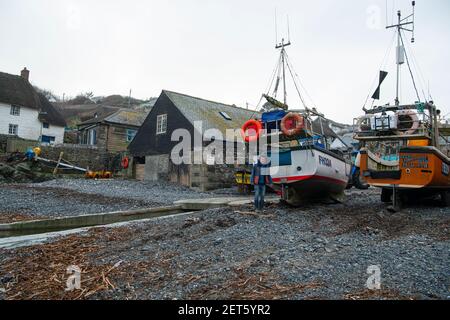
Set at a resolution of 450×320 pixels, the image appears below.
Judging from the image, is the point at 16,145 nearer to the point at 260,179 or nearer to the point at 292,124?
the point at 292,124

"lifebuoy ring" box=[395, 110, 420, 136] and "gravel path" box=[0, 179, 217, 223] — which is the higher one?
"lifebuoy ring" box=[395, 110, 420, 136]

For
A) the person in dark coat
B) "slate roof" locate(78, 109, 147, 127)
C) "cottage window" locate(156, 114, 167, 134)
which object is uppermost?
"slate roof" locate(78, 109, 147, 127)

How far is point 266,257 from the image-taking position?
456 cm

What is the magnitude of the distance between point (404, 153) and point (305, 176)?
248 cm

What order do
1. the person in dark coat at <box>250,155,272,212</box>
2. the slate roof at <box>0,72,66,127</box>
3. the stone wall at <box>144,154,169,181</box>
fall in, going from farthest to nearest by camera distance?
the slate roof at <box>0,72,66,127</box>
the stone wall at <box>144,154,169,181</box>
the person in dark coat at <box>250,155,272,212</box>

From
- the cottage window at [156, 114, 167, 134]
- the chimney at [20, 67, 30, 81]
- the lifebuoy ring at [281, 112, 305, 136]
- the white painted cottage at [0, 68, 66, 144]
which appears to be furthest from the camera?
the chimney at [20, 67, 30, 81]

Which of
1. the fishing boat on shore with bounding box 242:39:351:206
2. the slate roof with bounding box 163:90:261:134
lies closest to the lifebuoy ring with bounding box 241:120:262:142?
the fishing boat on shore with bounding box 242:39:351:206

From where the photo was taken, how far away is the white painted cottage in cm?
3484

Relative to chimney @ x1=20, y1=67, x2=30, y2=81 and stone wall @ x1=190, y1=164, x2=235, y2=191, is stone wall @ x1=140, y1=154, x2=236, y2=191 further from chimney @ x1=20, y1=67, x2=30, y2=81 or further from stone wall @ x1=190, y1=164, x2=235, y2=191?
chimney @ x1=20, y1=67, x2=30, y2=81

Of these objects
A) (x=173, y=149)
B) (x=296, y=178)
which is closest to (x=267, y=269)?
(x=296, y=178)

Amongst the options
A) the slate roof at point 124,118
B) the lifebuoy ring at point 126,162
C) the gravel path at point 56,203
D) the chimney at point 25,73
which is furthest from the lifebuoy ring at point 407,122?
the chimney at point 25,73

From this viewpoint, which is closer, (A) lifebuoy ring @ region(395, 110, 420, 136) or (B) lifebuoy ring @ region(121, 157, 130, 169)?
(A) lifebuoy ring @ region(395, 110, 420, 136)

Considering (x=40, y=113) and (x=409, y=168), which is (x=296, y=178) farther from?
(x=40, y=113)
